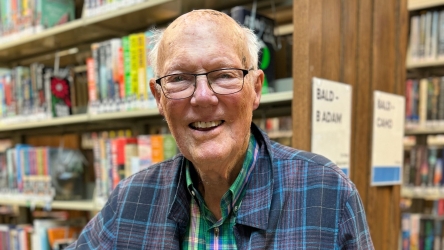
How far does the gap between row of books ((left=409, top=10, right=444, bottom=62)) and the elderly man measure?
1510 millimetres

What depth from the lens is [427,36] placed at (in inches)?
81.0

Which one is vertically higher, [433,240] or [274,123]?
[274,123]

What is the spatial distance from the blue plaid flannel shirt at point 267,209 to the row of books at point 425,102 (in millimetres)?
1428

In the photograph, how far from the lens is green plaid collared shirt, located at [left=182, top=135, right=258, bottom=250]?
2.97 ft

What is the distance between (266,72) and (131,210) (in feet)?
2.31

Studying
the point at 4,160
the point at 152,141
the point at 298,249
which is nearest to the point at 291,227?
the point at 298,249

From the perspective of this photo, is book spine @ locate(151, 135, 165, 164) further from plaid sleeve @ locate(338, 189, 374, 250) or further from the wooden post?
plaid sleeve @ locate(338, 189, 374, 250)

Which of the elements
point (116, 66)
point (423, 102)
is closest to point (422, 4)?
point (423, 102)

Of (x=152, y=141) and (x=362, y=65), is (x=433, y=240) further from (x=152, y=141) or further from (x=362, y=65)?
(x=152, y=141)

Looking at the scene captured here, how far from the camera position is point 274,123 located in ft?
5.74

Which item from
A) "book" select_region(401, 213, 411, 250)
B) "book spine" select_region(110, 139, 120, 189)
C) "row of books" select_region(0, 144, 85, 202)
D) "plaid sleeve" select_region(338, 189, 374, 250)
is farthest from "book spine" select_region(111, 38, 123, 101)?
"book" select_region(401, 213, 411, 250)

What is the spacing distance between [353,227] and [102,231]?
26.1 inches

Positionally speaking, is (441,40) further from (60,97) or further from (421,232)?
(60,97)

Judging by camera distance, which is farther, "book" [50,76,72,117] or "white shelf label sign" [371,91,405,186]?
"book" [50,76,72,117]
